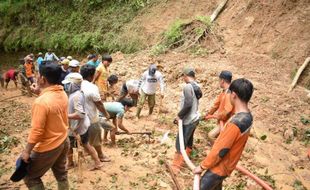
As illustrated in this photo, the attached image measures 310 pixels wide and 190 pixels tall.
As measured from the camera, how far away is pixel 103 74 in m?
9.63

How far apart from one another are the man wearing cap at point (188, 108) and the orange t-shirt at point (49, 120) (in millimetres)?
2466

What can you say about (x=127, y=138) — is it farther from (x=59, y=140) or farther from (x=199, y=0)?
(x=199, y=0)

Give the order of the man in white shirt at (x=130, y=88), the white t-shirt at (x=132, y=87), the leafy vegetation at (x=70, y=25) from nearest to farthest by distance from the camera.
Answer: the man in white shirt at (x=130, y=88), the white t-shirt at (x=132, y=87), the leafy vegetation at (x=70, y=25)

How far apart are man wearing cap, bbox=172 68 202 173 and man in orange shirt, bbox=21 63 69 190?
2466 mm

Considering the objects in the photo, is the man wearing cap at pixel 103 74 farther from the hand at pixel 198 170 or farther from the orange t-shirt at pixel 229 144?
the orange t-shirt at pixel 229 144

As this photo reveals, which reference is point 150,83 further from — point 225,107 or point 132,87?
point 225,107

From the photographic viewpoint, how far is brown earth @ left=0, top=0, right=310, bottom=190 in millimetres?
6785

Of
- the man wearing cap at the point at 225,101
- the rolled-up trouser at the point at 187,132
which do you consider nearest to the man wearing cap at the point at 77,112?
the rolled-up trouser at the point at 187,132

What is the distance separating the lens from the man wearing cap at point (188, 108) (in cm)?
648

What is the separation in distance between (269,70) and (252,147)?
15.2 ft

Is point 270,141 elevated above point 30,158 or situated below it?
below

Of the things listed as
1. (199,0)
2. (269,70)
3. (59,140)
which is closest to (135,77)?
(269,70)

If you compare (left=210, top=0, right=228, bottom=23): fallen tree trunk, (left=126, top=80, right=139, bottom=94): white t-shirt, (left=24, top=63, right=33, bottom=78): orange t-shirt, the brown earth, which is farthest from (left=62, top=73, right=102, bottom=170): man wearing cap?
(left=210, top=0, right=228, bottom=23): fallen tree trunk

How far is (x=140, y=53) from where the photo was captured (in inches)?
598
